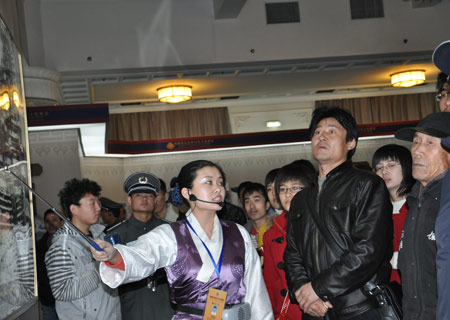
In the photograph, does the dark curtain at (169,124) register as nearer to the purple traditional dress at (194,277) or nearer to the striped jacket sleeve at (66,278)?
the striped jacket sleeve at (66,278)

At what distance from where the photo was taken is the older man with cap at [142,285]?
12.7 feet

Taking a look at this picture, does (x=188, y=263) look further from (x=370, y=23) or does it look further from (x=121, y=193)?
(x=121, y=193)

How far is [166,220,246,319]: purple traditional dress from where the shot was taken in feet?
8.85

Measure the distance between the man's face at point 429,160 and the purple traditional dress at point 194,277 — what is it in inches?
37.4

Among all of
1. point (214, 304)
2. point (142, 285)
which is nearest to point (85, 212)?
point (142, 285)

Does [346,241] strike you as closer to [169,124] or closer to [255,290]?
[255,290]

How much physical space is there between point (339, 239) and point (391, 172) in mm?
910

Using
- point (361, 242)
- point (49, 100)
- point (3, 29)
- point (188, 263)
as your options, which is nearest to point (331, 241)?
point (361, 242)

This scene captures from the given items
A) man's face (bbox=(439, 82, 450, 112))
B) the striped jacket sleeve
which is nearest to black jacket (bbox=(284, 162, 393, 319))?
man's face (bbox=(439, 82, 450, 112))

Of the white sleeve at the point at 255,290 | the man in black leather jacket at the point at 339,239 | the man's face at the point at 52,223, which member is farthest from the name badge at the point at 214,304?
the man's face at the point at 52,223

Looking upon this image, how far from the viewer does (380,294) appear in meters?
2.63

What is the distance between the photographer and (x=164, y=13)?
852 centimetres

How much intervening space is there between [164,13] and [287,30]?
6.26 ft

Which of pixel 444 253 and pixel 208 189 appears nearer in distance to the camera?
pixel 444 253
